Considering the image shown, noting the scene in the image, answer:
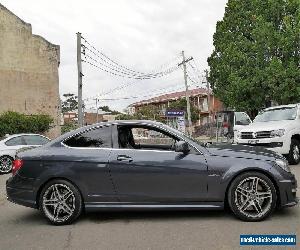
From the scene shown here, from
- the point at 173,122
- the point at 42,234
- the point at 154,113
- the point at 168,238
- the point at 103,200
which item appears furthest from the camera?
the point at 154,113

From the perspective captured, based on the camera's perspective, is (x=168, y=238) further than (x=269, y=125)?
No

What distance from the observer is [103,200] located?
647 centimetres

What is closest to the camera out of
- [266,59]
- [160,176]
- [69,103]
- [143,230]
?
[143,230]

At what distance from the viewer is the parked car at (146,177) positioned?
246 inches

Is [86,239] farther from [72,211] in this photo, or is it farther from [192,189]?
[192,189]

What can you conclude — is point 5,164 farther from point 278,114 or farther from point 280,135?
point 278,114

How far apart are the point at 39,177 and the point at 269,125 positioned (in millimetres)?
8460

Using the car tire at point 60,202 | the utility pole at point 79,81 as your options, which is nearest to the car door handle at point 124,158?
the car tire at point 60,202

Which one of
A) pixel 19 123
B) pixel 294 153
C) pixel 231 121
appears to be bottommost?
pixel 294 153

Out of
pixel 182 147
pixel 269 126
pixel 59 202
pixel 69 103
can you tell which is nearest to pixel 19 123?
pixel 269 126

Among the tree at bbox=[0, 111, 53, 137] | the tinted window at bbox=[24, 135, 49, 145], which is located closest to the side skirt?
the tinted window at bbox=[24, 135, 49, 145]

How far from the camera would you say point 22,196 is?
6625 mm

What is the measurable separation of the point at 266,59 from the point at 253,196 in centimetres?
2155

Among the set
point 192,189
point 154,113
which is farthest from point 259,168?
point 154,113
